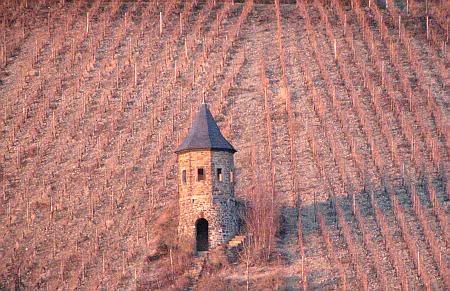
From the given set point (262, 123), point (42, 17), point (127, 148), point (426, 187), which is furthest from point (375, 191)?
point (42, 17)

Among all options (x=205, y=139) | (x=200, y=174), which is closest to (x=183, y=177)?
(x=200, y=174)

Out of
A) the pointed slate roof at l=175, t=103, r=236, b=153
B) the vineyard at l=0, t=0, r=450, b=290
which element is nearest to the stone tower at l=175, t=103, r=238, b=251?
the pointed slate roof at l=175, t=103, r=236, b=153

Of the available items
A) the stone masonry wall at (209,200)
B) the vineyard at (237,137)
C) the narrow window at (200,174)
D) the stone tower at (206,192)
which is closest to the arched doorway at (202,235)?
the stone tower at (206,192)

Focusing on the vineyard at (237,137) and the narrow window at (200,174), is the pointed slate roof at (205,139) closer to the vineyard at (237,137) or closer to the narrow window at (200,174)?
the narrow window at (200,174)

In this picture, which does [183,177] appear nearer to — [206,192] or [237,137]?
[206,192]

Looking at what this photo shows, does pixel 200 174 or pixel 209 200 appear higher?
pixel 200 174

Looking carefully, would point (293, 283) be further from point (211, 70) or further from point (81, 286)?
point (211, 70)

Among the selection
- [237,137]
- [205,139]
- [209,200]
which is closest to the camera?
[209,200]

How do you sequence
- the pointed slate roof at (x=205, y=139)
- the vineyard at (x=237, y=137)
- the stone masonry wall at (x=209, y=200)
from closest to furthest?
the stone masonry wall at (x=209, y=200) < the pointed slate roof at (x=205, y=139) < the vineyard at (x=237, y=137)
